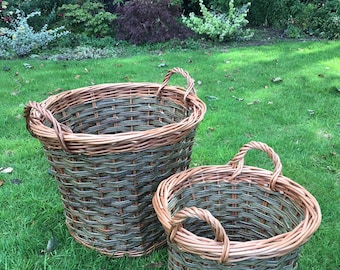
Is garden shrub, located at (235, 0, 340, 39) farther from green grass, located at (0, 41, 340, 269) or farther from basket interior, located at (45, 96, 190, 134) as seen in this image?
basket interior, located at (45, 96, 190, 134)

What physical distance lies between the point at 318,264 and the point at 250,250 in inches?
29.8

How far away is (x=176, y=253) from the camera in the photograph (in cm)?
157

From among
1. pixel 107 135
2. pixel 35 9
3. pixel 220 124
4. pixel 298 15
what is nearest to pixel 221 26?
pixel 298 15

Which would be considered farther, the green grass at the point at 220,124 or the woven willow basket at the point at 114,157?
the green grass at the point at 220,124

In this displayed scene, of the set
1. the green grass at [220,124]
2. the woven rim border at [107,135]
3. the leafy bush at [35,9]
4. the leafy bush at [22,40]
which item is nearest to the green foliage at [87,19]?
the leafy bush at [35,9]

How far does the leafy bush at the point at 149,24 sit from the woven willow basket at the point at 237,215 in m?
4.53

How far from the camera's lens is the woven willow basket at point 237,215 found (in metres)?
1.40

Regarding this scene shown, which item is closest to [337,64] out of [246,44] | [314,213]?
[246,44]

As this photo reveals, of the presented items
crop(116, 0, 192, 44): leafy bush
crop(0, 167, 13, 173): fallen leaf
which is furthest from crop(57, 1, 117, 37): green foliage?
crop(0, 167, 13, 173): fallen leaf

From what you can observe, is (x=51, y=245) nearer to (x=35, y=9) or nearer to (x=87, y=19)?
(x=87, y=19)

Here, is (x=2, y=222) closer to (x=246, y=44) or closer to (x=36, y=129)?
(x=36, y=129)

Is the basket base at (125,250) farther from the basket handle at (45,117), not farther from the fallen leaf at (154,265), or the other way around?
the basket handle at (45,117)

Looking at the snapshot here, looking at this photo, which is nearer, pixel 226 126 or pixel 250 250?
pixel 250 250

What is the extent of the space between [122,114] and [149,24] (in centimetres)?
405
